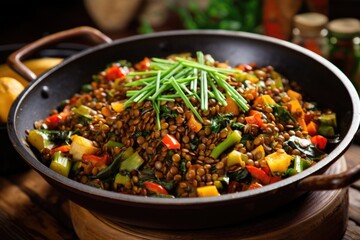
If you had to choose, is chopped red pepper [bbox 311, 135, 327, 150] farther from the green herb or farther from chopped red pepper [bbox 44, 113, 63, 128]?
chopped red pepper [bbox 44, 113, 63, 128]

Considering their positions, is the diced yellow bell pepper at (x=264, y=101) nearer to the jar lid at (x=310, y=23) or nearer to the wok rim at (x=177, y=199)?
the wok rim at (x=177, y=199)

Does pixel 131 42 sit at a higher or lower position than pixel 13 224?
higher

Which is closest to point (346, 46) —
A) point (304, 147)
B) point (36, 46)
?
point (304, 147)

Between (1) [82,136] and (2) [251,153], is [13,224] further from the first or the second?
(2) [251,153]

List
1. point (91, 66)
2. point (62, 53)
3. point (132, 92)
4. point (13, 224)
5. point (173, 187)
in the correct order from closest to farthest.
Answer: point (173, 187), point (132, 92), point (13, 224), point (91, 66), point (62, 53)

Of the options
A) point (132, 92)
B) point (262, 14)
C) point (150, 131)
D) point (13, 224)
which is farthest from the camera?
point (262, 14)

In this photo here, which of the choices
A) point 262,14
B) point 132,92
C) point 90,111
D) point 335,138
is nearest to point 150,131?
point 132,92

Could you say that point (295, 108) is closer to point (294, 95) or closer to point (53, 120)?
point (294, 95)

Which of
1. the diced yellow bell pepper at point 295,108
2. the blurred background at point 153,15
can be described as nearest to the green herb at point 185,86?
the diced yellow bell pepper at point 295,108
